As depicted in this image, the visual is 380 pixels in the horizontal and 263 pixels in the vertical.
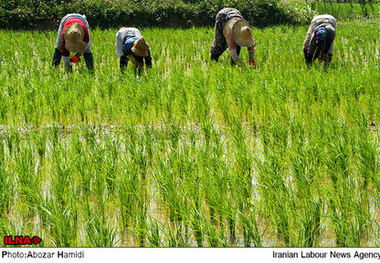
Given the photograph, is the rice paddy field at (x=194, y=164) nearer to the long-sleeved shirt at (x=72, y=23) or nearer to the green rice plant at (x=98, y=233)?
the green rice plant at (x=98, y=233)

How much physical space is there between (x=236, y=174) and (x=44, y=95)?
7.46 feet

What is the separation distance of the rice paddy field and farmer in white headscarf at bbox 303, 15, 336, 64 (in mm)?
431

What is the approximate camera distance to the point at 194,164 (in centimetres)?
228

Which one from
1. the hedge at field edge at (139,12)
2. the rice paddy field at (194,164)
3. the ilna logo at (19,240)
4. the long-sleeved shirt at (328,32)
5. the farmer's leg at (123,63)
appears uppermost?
the hedge at field edge at (139,12)

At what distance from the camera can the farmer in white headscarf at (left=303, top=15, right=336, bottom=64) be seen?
4578mm

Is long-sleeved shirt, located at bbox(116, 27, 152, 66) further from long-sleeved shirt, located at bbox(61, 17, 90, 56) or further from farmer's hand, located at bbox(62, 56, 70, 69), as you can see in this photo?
farmer's hand, located at bbox(62, 56, 70, 69)

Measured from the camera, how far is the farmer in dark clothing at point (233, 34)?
450cm

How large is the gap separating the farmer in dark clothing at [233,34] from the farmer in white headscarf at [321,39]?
0.67 m

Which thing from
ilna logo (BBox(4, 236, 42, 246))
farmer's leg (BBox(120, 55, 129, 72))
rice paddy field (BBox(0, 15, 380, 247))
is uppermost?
farmer's leg (BBox(120, 55, 129, 72))

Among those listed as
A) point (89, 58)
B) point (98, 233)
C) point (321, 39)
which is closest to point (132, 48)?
point (89, 58)

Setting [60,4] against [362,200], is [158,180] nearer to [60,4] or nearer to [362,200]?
[362,200]

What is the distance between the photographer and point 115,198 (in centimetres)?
202

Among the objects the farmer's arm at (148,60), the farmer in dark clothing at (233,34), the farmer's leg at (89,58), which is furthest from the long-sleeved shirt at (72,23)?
the farmer in dark clothing at (233,34)

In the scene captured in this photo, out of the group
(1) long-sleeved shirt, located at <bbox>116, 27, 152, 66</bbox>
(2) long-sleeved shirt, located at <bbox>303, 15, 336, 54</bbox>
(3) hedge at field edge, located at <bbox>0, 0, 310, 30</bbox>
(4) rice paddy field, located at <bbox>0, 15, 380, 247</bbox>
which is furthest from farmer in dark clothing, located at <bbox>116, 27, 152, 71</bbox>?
(3) hedge at field edge, located at <bbox>0, 0, 310, 30</bbox>
